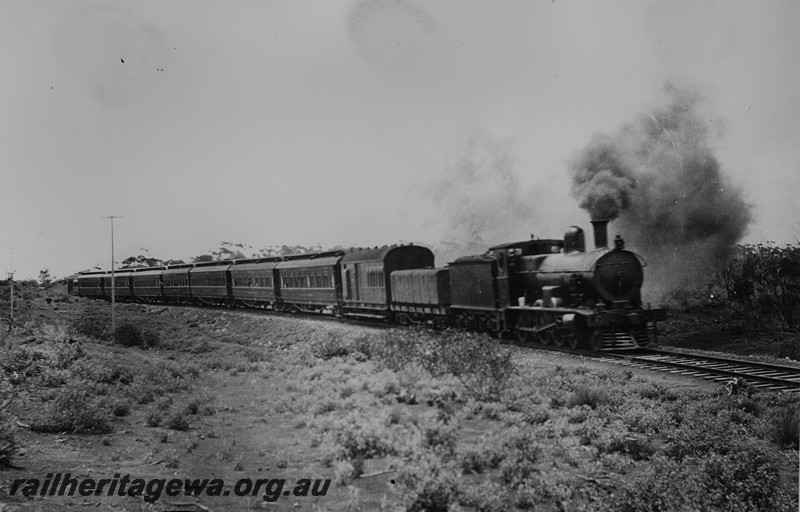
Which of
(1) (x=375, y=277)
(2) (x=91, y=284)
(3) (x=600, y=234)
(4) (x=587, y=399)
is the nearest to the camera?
(4) (x=587, y=399)

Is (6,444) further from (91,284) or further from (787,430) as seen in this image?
(91,284)

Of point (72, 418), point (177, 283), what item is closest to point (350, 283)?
point (72, 418)

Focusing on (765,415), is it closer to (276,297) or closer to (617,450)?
(617,450)

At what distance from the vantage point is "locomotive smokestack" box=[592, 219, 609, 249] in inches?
615

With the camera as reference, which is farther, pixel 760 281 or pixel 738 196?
pixel 738 196

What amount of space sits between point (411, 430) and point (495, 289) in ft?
34.2

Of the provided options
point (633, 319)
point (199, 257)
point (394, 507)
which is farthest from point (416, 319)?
point (199, 257)

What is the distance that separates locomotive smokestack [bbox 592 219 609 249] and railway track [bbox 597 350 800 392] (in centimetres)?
315

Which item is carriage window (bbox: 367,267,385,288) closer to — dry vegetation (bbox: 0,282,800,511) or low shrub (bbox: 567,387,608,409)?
dry vegetation (bbox: 0,282,800,511)

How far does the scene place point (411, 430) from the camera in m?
7.51

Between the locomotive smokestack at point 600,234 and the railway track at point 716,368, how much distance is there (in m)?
3.15

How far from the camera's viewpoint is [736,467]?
5.86 m

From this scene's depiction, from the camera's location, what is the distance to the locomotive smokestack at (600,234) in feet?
51.2

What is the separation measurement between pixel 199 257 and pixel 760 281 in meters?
51.7
